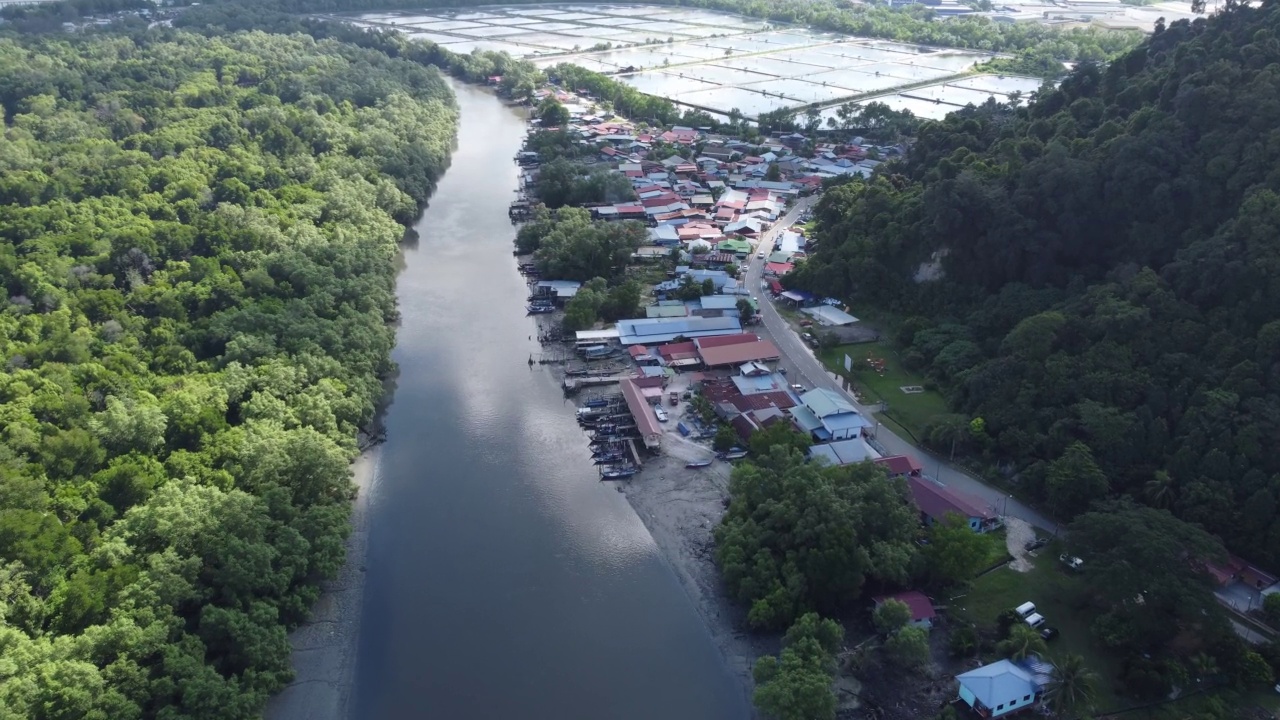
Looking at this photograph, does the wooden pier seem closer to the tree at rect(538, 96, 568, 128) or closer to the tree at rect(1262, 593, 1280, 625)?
the tree at rect(1262, 593, 1280, 625)

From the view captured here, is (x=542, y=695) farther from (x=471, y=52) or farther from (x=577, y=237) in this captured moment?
(x=471, y=52)

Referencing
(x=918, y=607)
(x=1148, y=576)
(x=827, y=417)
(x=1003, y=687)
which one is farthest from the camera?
(x=827, y=417)

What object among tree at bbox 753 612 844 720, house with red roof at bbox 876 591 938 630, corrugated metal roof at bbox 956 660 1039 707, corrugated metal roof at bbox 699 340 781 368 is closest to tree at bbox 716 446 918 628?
house with red roof at bbox 876 591 938 630

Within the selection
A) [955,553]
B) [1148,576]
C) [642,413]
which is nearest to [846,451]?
[955,553]

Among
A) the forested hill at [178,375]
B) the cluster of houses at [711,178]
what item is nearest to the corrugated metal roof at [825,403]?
the cluster of houses at [711,178]

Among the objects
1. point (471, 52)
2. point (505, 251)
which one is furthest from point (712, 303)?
point (471, 52)

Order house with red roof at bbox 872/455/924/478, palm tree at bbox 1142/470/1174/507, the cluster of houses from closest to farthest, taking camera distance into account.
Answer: palm tree at bbox 1142/470/1174/507 < house with red roof at bbox 872/455/924/478 < the cluster of houses

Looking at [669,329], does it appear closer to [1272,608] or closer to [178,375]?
[178,375]
